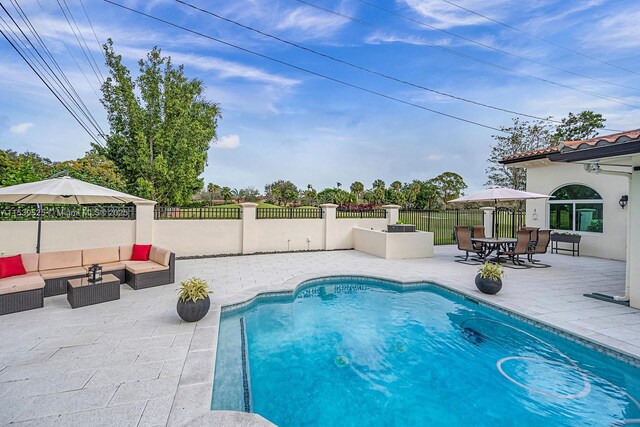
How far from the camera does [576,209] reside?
36.6 feet

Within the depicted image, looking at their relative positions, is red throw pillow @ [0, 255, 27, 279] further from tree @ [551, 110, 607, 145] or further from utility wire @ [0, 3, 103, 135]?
tree @ [551, 110, 607, 145]

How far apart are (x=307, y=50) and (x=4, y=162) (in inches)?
503

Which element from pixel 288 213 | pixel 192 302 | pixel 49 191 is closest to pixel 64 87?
pixel 49 191

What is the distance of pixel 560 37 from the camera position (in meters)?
11.1

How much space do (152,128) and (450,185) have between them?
145 ft

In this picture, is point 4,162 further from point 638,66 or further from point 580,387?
point 638,66

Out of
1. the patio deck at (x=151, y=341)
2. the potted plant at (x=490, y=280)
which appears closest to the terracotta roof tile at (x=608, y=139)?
the potted plant at (x=490, y=280)

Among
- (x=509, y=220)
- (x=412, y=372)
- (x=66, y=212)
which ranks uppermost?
(x=66, y=212)

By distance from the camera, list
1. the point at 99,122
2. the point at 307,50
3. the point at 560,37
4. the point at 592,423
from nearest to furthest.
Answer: the point at 592,423 < the point at 307,50 < the point at 560,37 < the point at 99,122

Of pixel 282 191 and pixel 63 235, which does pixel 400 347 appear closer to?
pixel 63 235

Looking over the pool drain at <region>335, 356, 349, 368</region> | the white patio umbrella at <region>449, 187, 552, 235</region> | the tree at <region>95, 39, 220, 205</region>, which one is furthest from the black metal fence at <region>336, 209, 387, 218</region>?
the pool drain at <region>335, 356, 349, 368</region>

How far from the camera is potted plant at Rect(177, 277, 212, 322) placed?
14.1 ft

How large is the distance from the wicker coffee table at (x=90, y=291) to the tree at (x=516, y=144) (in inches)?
780

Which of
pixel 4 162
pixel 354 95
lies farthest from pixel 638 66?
pixel 4 162
